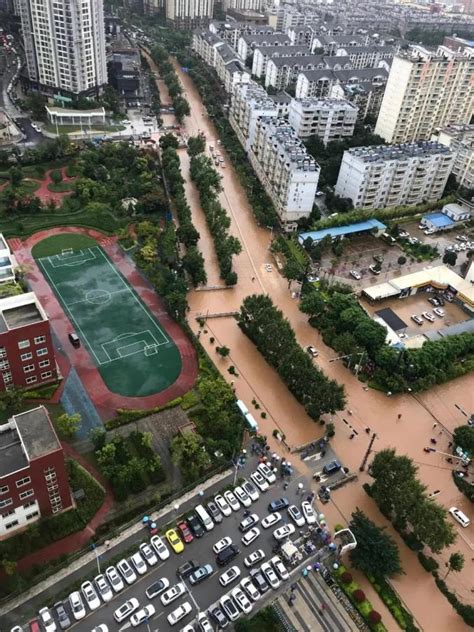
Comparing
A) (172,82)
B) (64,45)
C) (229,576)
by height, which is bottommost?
(229,576)

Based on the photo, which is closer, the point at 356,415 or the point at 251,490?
the point at 251,490

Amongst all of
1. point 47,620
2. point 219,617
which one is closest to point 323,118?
point 219,617

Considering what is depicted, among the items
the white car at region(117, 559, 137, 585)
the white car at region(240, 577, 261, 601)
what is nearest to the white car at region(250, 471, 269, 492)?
the white car at region(240, 577, 261, 601)

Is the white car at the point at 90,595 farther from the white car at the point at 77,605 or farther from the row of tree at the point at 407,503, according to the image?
the row of tree at the point at 407,503

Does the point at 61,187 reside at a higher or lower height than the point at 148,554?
higher

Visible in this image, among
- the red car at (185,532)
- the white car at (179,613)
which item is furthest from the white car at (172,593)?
the red car at (185,532)

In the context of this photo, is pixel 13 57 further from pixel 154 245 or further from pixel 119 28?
pixel 154 245

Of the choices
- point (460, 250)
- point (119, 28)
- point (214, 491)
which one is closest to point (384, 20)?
point (119, 28)

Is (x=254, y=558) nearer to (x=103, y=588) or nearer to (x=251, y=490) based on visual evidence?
(x=251, y=490)
